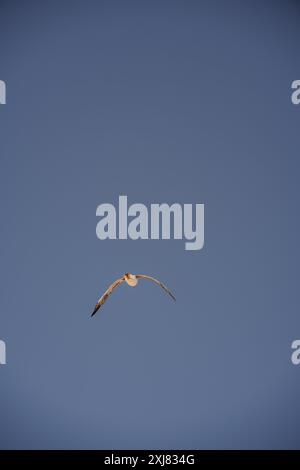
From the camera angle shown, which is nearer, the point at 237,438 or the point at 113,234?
the point at 113,234

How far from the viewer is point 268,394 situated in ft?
6.77

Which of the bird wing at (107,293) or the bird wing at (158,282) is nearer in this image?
the bird wing at (107,293)

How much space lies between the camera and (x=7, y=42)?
2.03 metres

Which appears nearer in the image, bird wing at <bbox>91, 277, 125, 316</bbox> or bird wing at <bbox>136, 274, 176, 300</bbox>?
bird wing at <bbox>91, 277, 125, 316</bbox>

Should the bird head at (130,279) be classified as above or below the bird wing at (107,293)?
above

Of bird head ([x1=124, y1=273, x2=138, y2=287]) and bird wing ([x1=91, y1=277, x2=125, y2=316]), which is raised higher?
bird head ([x1=124, y1=273, x2=138, y2=287])

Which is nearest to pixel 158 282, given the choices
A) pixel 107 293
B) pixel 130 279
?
pixel 130 279

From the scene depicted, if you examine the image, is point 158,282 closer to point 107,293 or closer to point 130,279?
point 130,279

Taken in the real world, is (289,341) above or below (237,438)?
above

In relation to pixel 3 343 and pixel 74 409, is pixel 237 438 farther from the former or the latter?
pixel 3 343

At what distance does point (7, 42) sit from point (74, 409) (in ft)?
5.21

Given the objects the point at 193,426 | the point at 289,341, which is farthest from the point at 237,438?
the point at 289,341

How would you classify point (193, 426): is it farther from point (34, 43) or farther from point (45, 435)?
point (34, 43)
